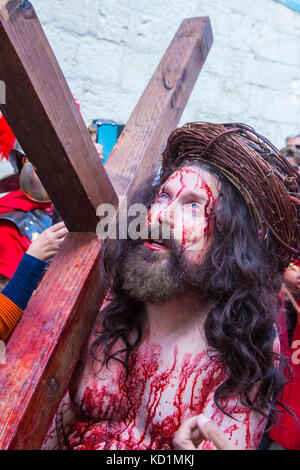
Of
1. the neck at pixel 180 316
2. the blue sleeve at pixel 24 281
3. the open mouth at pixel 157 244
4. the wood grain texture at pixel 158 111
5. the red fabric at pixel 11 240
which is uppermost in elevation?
the wood grain texture at pixel 158 111

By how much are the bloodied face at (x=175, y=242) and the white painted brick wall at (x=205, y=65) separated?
239 cm

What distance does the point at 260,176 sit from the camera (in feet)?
4.76

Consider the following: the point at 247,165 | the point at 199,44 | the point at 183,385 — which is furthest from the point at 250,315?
the point at 199,44

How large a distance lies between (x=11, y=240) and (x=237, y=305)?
1507 mm

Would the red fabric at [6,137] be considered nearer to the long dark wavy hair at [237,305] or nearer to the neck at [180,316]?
the long dark wavy hair at [237,305]

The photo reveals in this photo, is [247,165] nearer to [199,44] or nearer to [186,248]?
[186,248]

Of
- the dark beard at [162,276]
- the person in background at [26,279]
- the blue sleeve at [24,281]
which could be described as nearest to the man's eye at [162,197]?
the dark beard at [162,276]

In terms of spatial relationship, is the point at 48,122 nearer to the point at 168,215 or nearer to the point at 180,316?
the point at 168,215

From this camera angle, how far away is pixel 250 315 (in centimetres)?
146

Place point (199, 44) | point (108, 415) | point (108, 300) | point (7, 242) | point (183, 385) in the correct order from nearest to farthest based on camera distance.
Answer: point (183, 385)
point (108, 415)
point (108, 300)
point (199, 44)
point (7, 242)

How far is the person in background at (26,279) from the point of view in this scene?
72.6 inches

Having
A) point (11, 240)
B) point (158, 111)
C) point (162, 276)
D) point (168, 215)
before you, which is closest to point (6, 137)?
point (11, 240)

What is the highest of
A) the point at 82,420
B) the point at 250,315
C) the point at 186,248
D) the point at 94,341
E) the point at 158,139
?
the point at 158,139

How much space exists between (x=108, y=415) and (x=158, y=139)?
103cm
